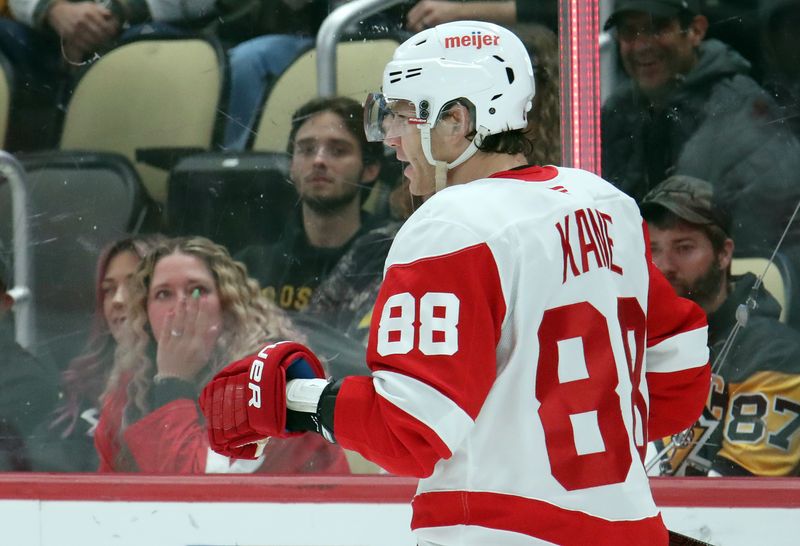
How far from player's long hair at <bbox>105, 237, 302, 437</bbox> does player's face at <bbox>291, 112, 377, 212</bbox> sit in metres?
0.26

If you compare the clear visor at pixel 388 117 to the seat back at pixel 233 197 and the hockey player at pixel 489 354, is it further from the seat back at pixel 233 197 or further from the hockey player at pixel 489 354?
the seat back at pixel 233 197

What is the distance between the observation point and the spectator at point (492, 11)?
2.70m

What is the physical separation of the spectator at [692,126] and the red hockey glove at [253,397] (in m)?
1.39

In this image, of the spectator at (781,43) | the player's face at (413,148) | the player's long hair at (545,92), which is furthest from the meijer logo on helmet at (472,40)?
the spectator at (781,43)

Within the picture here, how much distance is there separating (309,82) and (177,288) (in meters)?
0.60

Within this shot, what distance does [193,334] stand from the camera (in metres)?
2.82

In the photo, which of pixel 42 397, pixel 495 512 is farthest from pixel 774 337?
pixel 42 397

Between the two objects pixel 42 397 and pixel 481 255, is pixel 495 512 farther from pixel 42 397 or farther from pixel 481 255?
pixel 42 397

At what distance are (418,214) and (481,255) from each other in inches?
4.2

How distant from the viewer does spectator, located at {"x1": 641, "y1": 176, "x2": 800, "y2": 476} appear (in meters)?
2.70

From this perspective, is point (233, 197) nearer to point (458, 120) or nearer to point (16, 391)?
point (16, 391)

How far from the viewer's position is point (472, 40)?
61.7 inches

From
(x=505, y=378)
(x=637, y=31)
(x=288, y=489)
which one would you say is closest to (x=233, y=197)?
(x=288, y=489)

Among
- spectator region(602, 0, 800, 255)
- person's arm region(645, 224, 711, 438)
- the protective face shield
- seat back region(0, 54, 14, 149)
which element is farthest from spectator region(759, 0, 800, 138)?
seat back region(0, 54, 14, 149)
